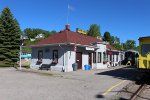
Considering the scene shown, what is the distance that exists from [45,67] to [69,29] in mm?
6234

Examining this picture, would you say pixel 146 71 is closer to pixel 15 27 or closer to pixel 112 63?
pixel 112 63

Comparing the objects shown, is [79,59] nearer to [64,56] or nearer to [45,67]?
[64,56]

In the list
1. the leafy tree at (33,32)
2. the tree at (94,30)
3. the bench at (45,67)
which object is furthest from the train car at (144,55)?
the leafy tree at (33,32)

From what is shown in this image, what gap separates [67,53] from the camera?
2688cm

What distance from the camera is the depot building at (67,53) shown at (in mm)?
27031

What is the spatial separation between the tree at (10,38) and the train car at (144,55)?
23.2 m

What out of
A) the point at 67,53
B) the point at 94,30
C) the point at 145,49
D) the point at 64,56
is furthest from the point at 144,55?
the point at 94,30

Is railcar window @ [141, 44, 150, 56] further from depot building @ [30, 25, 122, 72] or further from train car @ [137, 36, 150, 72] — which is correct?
depot building @ [30, 25, 122, 72]

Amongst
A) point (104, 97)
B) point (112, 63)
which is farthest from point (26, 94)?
point (112, 63)

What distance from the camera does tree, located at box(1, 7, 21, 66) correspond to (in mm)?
38281

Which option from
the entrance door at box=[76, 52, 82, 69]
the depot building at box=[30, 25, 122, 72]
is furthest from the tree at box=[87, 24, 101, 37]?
the entrance door at box=[76, 52, 82, 69]

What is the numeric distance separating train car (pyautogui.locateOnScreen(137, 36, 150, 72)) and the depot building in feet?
28.1

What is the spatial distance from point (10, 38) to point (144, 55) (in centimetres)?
2452

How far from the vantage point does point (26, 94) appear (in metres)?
12.7
